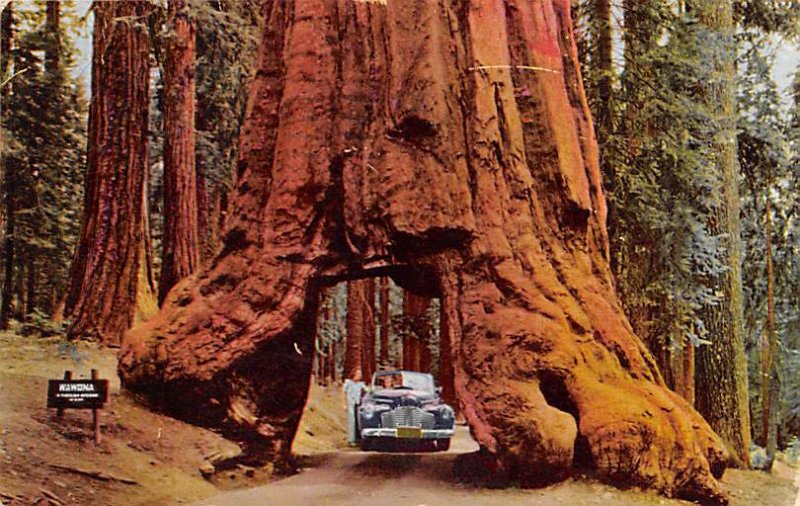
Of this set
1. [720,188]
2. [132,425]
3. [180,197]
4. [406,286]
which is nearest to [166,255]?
[180,197]

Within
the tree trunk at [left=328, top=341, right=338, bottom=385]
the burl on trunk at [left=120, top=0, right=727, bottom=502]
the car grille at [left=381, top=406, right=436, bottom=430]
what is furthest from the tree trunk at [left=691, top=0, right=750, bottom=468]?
the tree trunk at [left=328, top=341, right=338, bottom=385]

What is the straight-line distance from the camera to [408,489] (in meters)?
4.79

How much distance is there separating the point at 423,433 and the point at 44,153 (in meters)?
2.74

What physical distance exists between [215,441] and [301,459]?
56cm

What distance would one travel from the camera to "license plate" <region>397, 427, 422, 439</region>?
5.10m

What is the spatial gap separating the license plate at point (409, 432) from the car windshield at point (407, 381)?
0.99 ft

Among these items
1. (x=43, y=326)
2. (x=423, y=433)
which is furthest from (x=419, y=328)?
(x=43, y=326)

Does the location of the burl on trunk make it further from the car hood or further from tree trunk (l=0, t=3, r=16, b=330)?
tree trunk (l=0, t=3, r=16, b=330)

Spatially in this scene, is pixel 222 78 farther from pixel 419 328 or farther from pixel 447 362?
pixel 447 362

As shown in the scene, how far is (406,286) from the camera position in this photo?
523 cm

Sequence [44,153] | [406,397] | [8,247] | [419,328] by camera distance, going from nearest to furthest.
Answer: [8,247]
[44,153]
[406,397]
[419,328]

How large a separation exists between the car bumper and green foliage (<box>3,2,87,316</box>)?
6.30 ft

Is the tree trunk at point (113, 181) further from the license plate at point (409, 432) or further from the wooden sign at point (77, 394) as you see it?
the license plate at point (409, 432)

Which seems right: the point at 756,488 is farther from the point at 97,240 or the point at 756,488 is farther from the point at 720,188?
the point at 97,240
